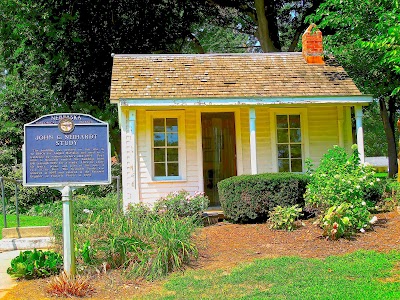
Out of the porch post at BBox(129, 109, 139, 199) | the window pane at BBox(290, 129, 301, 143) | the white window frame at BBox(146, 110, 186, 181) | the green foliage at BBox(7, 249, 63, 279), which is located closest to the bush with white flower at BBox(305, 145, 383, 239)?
the window pane at BBox(290, 129, 301, 143)

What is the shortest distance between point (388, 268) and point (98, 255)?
444 cm

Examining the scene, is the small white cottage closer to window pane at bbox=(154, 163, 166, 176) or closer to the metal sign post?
window pane at bbox=(154, 163, 166, 176)

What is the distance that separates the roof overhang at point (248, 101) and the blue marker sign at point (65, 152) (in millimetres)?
4710

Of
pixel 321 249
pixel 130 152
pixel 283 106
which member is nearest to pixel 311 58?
pixel 283 106

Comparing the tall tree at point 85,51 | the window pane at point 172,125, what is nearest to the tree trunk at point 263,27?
the tall tree at point 85,51

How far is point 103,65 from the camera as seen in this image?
21.9 meters

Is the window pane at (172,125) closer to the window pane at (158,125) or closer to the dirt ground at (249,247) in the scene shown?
the window pane at (158,125)

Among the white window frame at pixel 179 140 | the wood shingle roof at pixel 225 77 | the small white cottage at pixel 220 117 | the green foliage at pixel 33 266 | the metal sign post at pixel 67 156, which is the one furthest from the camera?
the white window frame at pixel 179 140

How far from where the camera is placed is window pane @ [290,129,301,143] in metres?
13.2

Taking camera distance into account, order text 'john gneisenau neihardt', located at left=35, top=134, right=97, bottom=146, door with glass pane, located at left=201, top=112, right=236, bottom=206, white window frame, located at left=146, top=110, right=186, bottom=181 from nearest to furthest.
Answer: text 'john gneisenau neihardt', located at left=35, top=134, right=97, bottom=146 < white window frame, located at left=146, top=110, right=186, bottom=181 < door with glass pane, located at left=201, top=112, right=236, bottom=206

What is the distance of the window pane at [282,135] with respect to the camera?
1317 centimetres

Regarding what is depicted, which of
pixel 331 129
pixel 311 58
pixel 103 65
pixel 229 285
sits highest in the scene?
pixel 103 65

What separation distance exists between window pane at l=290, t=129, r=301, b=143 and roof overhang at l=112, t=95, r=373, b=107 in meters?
1.35

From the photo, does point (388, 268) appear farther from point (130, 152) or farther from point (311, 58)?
point (311, 58)
